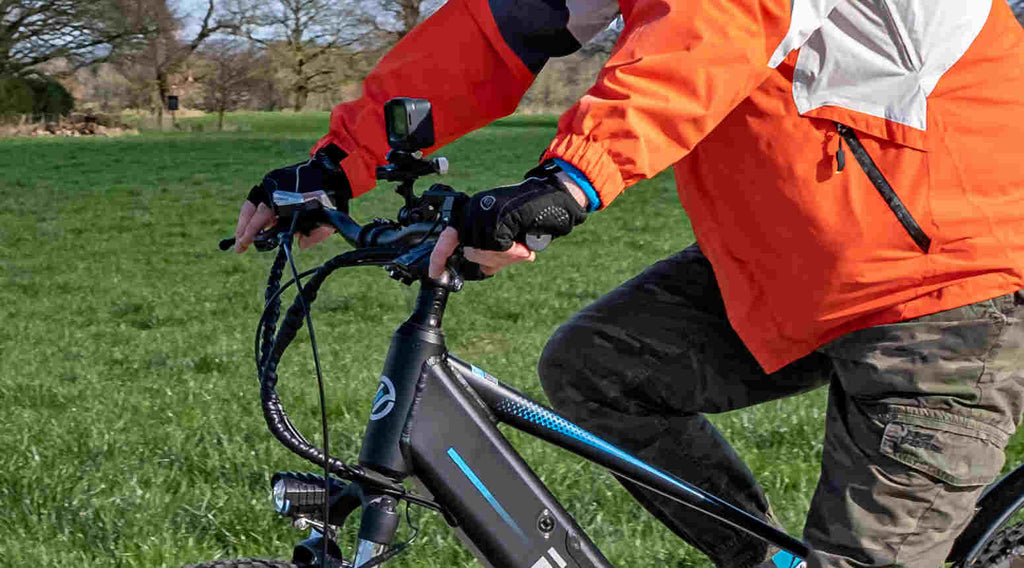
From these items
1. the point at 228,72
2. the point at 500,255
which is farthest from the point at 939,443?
the point at 228,72

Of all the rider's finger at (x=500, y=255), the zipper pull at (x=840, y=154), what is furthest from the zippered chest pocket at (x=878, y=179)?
the rider's finger at (x=500, y=255)

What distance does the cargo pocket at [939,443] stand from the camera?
92.8 inches

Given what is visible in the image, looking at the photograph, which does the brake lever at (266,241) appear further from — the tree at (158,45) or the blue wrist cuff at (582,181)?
the tree at (158,45)

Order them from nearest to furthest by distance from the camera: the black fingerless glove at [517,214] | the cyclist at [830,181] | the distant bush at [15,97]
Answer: the black fingerless glove at [517,214], the cyclist at [830,181], the distant bush at [15,97]

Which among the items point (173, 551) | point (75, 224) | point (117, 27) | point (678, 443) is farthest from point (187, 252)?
point (117, 27)

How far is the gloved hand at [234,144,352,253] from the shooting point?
8.20ft

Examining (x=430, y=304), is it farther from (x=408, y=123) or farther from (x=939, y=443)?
(x=939, y=443)

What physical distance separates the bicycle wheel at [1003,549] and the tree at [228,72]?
166ft

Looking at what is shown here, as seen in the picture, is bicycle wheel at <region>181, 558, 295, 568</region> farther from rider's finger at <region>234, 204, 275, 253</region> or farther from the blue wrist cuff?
the blue wrist cuff

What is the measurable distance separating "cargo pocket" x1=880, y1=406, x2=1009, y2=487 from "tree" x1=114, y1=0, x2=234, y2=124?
46.8 m

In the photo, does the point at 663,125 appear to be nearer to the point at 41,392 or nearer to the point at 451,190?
the point at 451,190

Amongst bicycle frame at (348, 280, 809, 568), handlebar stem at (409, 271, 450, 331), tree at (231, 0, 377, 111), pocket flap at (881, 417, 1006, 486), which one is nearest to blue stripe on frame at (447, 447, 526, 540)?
bicycle frame at (348, 280, 809, 568)

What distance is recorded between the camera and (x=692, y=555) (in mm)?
3844

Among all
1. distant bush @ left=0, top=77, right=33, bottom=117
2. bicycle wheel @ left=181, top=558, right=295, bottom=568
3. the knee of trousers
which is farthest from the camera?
distant bush @ left=0, top=77, right=33, bottom=117
